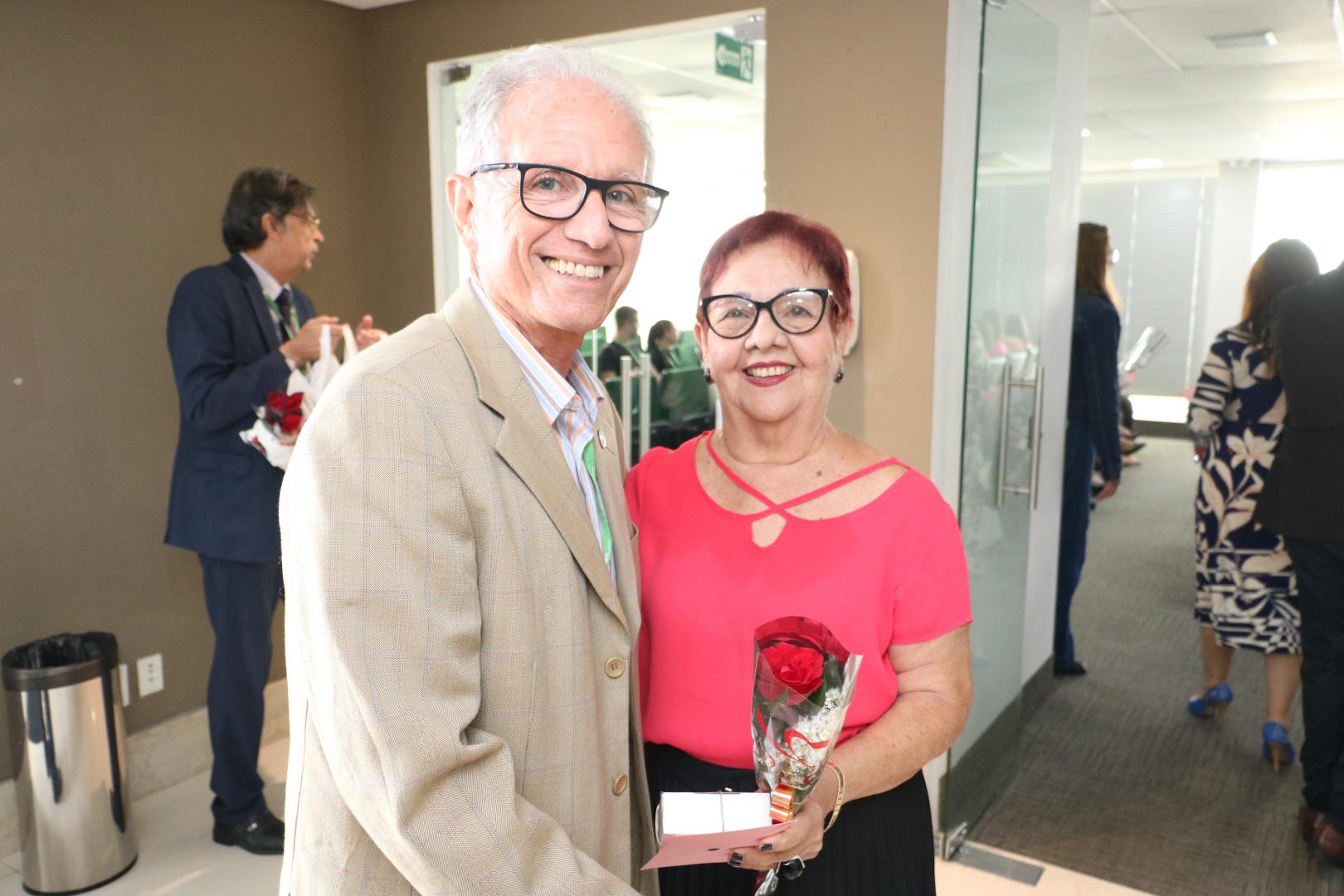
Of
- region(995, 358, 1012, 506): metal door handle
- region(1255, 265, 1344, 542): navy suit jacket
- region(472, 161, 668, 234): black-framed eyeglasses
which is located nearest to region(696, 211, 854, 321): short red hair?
region(472, 161, 668, 234): black-framed eyeglasses

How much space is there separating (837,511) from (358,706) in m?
0.74

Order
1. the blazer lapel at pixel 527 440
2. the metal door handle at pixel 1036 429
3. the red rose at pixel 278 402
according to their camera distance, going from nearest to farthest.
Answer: the blazer lapel at pixel 527 440 < the red rose at pixel 278 402 < the metal door handle at pixel 1036 429

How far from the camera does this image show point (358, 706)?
0.91 metres

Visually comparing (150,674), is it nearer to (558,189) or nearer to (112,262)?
(112,262)

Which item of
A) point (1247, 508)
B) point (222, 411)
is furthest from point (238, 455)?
point (1247, 508)

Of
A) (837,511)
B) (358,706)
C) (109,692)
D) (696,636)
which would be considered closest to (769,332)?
(837,511)

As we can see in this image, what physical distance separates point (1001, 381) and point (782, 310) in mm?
1806

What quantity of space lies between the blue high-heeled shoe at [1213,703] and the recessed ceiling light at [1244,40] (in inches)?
130

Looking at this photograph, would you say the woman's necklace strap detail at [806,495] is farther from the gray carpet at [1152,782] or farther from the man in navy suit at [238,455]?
the gray carpet at [1152,782]

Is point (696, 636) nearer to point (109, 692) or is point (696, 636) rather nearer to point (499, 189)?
point (499, 189)

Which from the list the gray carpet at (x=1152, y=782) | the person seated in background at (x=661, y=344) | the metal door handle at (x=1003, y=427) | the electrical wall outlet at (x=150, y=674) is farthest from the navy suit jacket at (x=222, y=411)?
the gray carpet at (x=1152, y=782)

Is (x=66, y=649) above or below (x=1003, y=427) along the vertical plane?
below

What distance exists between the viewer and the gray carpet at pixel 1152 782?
9.73 ft

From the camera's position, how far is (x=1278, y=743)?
3566 millimetres
